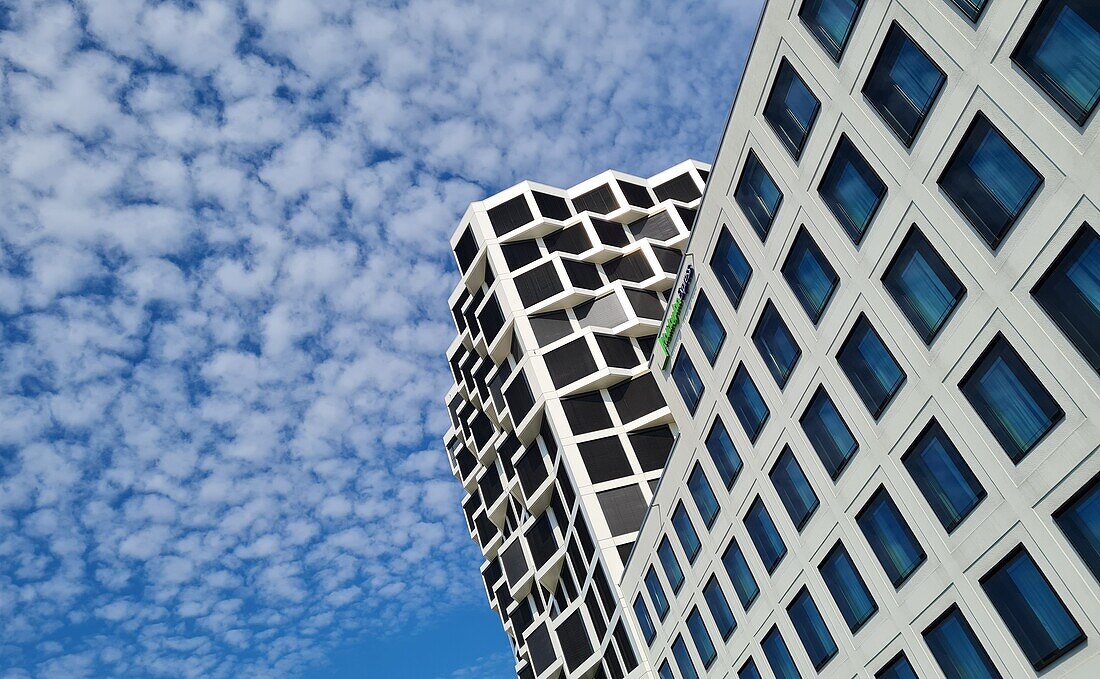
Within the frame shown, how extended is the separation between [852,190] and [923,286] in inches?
144

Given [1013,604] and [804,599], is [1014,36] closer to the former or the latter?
[1013,604]

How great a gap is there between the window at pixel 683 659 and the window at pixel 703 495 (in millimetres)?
5968

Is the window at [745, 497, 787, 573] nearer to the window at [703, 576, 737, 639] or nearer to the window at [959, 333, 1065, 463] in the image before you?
the window at [703, 576, 737, 639]

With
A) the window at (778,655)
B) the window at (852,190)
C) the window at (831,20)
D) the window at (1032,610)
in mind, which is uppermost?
the window at (831,20)

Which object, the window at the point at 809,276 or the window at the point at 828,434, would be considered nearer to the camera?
the window at the point at 828,434

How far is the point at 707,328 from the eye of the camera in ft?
102

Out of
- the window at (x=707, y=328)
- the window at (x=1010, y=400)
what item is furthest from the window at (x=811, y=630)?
the window at (x=1010, y=400)

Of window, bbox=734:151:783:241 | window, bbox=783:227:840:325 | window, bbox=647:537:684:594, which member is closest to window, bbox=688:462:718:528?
window, bbox=647:537:684:594

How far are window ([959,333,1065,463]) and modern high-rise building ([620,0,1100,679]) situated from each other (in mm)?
56

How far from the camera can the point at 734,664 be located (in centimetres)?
3002

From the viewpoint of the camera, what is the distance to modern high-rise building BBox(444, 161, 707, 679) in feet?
143

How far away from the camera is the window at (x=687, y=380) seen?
32125 mm

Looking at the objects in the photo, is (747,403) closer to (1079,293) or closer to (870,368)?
(870,368)

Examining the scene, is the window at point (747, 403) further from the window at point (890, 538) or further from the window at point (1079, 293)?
the window at point (1079, 293)
